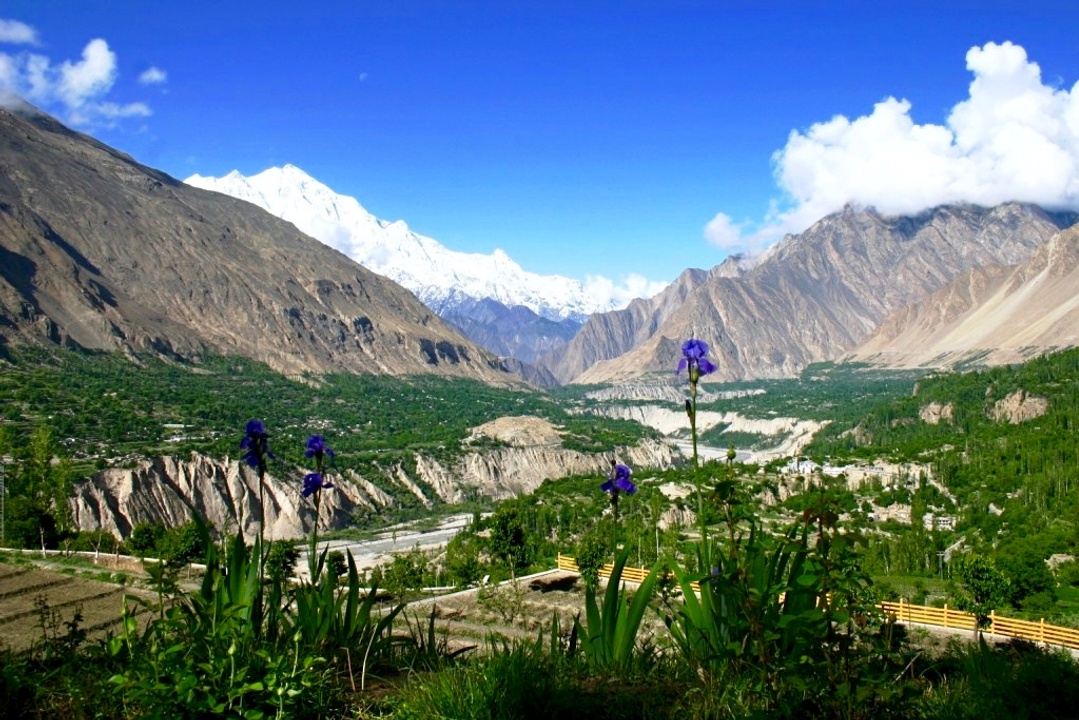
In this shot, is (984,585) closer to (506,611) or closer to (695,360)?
(506,611)

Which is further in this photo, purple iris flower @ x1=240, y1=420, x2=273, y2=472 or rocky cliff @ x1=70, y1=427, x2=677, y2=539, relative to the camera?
rocky cliff @ x1=70, y1=427, x2=677, y2=539

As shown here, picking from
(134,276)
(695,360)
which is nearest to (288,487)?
(695,360)

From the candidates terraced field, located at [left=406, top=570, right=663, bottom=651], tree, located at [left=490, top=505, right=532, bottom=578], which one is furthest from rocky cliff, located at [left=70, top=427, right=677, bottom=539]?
Answer: terraced field, located at [left=406, top=570, right=663, bottom=651]

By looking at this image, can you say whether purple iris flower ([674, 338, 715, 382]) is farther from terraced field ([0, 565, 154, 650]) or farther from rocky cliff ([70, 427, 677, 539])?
rocky cliff ([70, 427, 677, 539])

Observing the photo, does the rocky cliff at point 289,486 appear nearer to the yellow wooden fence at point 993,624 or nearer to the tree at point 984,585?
the yellow wooden fence at point 993,624

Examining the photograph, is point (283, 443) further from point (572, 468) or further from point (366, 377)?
point (366, 377)

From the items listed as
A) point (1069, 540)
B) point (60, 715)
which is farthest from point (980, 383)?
point (60, 715)
